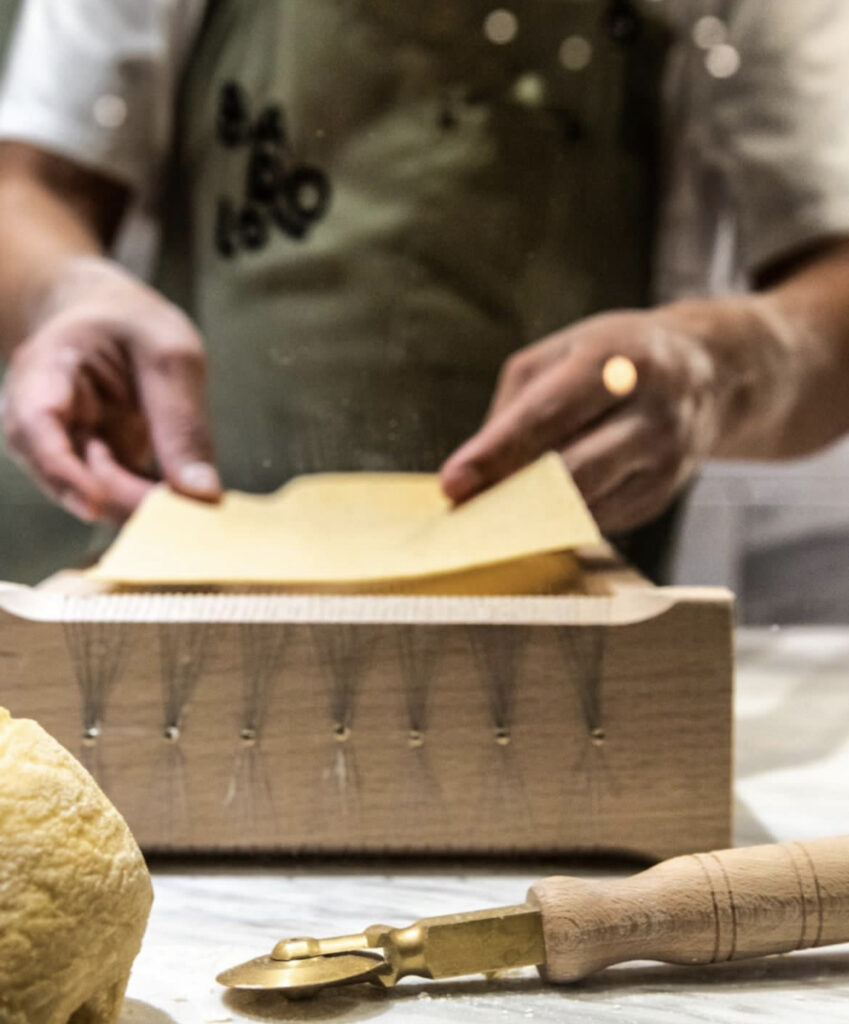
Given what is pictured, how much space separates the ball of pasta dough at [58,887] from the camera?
0.28 m

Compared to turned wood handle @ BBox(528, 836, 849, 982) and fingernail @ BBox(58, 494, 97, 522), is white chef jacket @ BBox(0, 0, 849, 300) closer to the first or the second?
fingernail @ BBox(58, 494, 97, 522)

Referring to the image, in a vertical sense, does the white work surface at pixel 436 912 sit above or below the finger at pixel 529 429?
below

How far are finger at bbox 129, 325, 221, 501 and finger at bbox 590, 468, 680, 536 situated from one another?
0.77 ft

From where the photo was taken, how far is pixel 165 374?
0.70 meters

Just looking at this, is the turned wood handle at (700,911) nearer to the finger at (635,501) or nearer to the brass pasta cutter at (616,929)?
the brass pasta cutter at (616,929)

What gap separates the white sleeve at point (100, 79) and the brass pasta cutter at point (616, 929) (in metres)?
0.58

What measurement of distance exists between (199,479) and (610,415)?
25cm

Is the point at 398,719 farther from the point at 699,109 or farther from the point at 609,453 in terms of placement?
the point at 699,109

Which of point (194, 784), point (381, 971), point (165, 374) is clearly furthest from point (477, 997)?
point (165, 374)

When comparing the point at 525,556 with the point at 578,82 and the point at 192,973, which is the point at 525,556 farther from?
the point at 578,82

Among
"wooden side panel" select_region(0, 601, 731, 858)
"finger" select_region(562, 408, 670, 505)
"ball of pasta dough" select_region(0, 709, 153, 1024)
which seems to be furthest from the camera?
"finger" select_region(562, 408, 670, 505)

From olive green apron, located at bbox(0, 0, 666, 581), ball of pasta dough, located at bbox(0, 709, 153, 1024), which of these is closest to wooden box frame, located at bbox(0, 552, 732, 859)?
ball of pasta dough, located at bbox(0, 709, 153, 1024)

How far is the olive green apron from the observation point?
2.33 feet

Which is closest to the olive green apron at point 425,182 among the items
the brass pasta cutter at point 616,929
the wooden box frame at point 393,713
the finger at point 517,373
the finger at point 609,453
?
the finger at point 517,373
